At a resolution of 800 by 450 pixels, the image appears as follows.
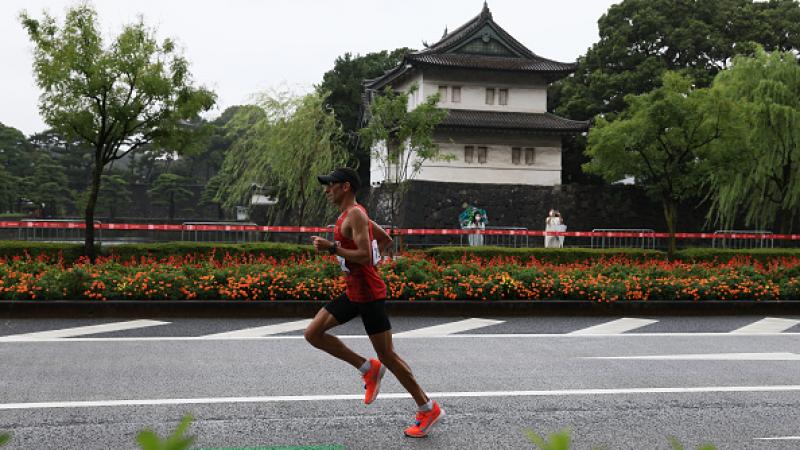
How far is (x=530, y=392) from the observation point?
21.6 ft

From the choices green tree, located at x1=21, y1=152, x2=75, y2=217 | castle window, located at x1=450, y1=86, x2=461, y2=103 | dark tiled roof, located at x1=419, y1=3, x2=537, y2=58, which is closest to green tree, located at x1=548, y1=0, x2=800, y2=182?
dark tiled roof, located at x1=419, y1=3, x2=537, y2=58

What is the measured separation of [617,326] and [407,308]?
3247 millimetres

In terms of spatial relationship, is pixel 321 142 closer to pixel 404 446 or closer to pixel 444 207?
pixel 444 207

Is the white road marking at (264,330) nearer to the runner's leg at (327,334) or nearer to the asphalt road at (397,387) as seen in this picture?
the asphalt road at (397,387)

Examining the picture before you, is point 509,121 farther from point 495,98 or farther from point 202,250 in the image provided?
point 202,250

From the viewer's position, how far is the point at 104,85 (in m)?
16.9

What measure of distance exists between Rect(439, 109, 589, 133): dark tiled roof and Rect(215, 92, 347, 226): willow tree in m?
6.37

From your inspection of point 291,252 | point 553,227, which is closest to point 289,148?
point 553,227

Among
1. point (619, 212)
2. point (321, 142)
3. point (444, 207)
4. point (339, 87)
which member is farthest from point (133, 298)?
point (339, 87)

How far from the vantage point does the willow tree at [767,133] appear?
2959cm

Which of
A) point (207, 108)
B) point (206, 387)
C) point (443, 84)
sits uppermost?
point (443, 84)

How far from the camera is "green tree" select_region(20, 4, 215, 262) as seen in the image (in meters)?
16.9

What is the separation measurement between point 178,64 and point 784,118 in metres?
23.4

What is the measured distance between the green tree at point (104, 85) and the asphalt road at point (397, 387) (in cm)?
797
